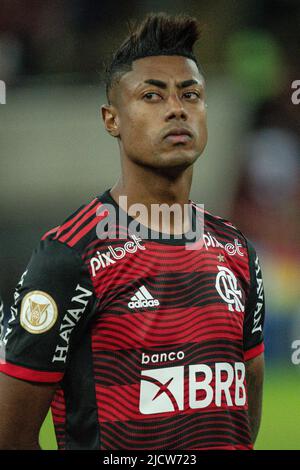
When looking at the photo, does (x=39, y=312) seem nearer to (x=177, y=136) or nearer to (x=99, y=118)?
(x=177, y=136)

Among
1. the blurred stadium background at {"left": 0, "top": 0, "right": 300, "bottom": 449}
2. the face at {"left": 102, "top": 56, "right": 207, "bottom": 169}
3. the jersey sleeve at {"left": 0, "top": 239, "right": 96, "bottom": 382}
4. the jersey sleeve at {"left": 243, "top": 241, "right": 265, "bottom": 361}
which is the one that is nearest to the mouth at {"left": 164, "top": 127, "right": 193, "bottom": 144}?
the face at {"left": 102, "top": 56, "right": 207, "bottom": 169}

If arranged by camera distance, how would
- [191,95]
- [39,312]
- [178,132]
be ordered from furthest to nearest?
[191,95], [178,132], [39,312]

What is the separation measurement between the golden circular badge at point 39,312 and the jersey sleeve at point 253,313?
858 millimetres

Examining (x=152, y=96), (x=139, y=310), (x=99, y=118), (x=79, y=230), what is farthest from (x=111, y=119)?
(x=99, y=118)

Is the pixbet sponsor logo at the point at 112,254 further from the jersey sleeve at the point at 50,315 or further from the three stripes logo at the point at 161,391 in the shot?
the three stripes logo at the point at 161,391

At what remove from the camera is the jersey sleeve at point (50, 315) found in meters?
3.23

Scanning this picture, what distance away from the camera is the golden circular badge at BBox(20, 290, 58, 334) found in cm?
323

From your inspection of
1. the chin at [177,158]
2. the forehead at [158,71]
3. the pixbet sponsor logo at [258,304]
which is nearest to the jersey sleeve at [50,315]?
the chin at [177,158]

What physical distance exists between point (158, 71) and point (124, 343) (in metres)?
1.01

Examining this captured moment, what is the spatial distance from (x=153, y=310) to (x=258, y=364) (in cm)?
75

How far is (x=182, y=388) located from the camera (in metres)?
3.28

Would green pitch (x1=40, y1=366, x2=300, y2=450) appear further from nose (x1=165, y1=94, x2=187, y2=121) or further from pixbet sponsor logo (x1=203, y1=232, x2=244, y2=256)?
nose (x1=165, y1=94, x2=187, y2=121)

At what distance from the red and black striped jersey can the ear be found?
0.33m
